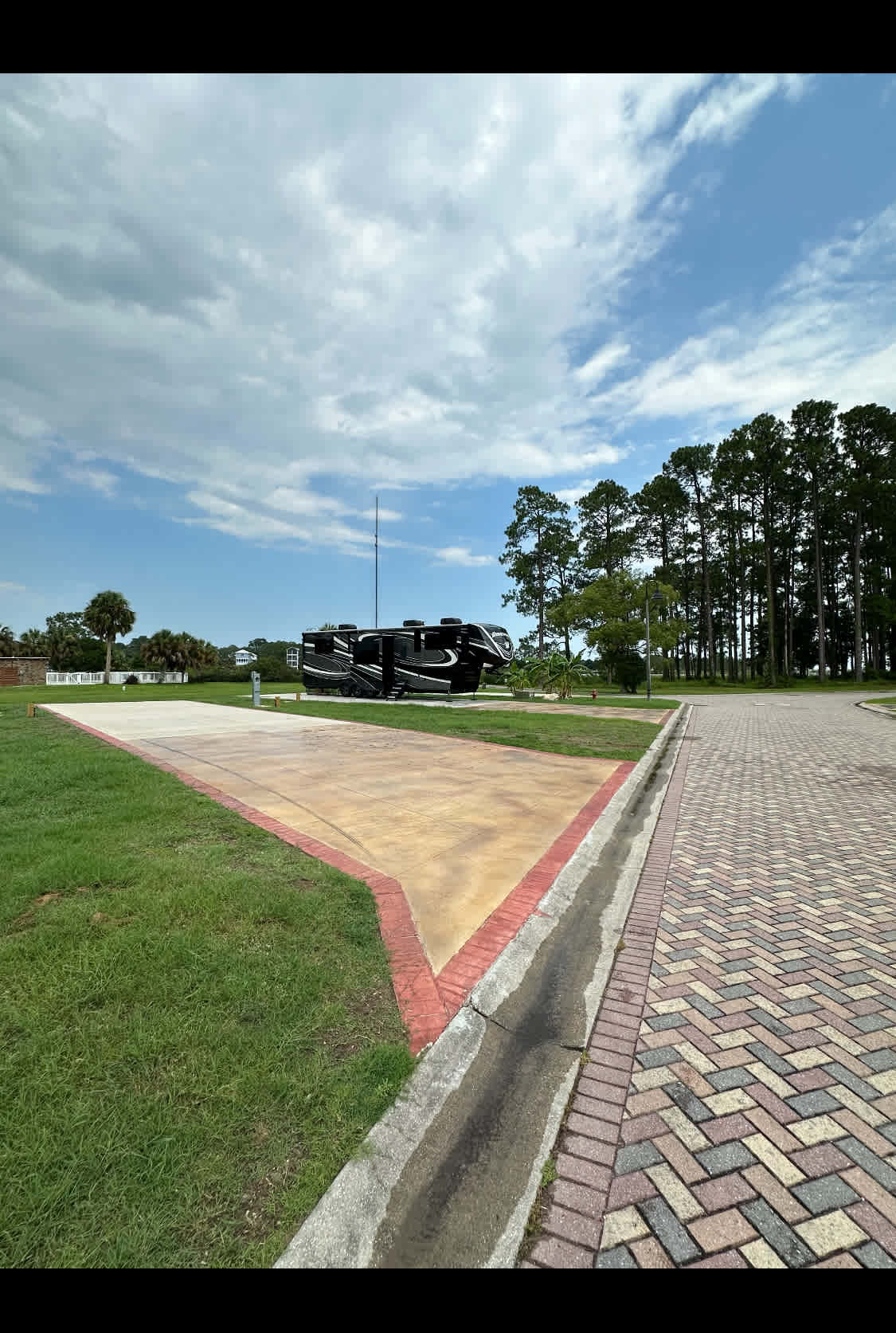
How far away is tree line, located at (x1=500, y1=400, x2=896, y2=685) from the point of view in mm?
37719

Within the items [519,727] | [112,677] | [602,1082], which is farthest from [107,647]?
[602,1082]

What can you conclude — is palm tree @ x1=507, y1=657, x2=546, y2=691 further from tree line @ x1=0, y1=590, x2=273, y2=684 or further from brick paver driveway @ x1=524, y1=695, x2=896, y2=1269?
tree line @ x1=0, y1=590, x2=273, y2=684

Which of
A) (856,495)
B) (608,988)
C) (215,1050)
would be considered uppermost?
(856,495)

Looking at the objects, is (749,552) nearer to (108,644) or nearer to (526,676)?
(526,676)

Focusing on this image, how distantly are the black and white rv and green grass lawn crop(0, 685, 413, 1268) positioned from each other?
17394 mm

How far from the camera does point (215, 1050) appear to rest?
2.11 meters

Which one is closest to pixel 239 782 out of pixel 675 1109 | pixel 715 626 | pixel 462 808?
pixel 462 808

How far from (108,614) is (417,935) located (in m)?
55.1

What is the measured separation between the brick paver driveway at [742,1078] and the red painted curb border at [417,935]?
0.69 metres

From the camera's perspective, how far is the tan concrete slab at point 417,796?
3.98 metres

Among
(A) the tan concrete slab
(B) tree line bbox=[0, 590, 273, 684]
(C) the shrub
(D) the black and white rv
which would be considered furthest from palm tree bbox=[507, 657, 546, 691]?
(B) tree line bbox=[0, 590, 273, 684]

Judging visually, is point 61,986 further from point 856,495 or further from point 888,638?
point 888,638

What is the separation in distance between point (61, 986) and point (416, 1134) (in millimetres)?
1873
